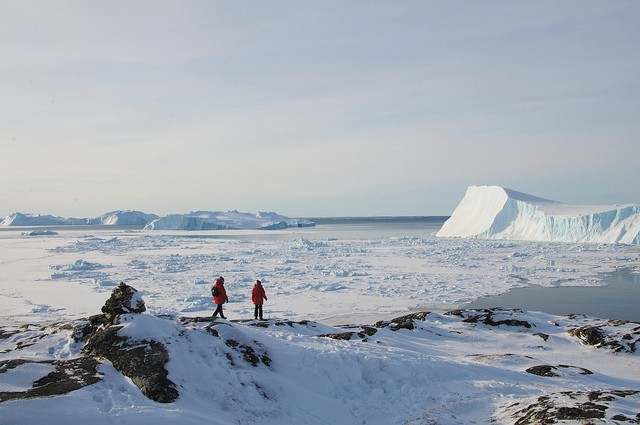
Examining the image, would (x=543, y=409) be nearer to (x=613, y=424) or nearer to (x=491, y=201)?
(x=613, y=424)

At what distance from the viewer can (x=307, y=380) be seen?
739 centimetres

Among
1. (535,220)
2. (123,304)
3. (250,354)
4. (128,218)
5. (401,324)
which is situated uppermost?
(128,218)

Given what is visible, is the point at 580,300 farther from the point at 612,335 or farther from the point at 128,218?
the point at 128,218

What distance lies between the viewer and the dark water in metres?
16.0

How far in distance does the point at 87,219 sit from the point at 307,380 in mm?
170591

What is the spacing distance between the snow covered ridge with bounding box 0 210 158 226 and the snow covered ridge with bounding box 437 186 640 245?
336 ft

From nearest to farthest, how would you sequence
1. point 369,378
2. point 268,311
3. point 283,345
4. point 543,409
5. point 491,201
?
1. point 543,409
2. point 369,378
3. point 283,345
4. point 268,311
5. point 491,201

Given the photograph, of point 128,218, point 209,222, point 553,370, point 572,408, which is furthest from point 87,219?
point 572,408

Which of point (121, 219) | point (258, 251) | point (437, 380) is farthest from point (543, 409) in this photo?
point (121, 219)

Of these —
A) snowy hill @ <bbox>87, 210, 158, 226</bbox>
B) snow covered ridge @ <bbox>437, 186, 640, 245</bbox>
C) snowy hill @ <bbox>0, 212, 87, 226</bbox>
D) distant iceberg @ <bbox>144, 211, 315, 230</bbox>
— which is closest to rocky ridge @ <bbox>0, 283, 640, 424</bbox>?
snow covered ridge @ <bbox>437, 186, 640, 245</bbox>

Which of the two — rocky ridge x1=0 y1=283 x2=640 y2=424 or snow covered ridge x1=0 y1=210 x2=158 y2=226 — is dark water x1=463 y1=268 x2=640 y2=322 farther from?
snow covered ridge x1=0 y1=210 x2=158 y2=226

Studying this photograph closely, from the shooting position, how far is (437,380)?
7816mm

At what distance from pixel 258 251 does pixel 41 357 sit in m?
31.7

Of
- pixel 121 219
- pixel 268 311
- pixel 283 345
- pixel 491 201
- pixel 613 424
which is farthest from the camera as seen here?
pixel 121 219
